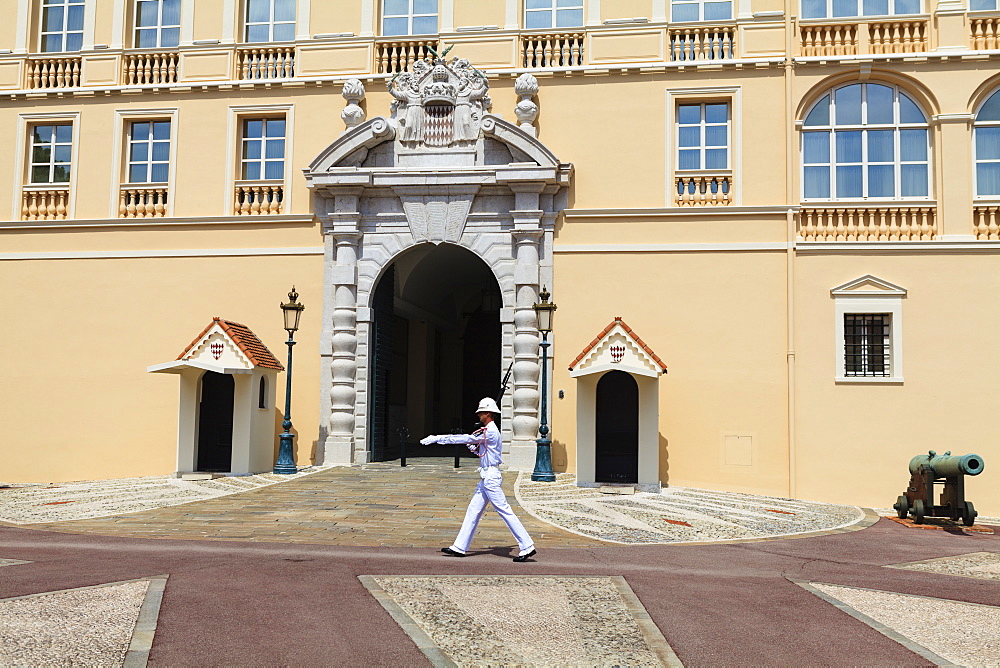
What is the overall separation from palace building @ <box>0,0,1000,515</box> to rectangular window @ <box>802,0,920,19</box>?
86 mm

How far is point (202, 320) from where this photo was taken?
1900 centimetres

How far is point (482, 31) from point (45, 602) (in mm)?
14694

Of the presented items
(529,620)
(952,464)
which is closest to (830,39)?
(952,464)

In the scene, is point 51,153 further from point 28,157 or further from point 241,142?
point 241,142

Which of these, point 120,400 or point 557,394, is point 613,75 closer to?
point 557,394

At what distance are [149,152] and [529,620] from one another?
631 inches

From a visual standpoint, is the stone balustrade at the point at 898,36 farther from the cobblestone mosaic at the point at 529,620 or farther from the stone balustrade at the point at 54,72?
the stone balustrade at the point at 54,72

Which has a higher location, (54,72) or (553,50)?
(553,50)

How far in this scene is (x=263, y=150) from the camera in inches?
774

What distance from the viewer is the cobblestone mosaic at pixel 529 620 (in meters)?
6.12

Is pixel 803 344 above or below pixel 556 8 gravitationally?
below

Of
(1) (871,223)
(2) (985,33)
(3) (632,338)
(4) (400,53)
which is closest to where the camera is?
(3) (632,338)

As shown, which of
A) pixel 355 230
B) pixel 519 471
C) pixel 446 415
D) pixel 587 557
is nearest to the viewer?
pixel 587 557

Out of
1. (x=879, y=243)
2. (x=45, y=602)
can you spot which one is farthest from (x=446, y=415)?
(x=45, y=602)
